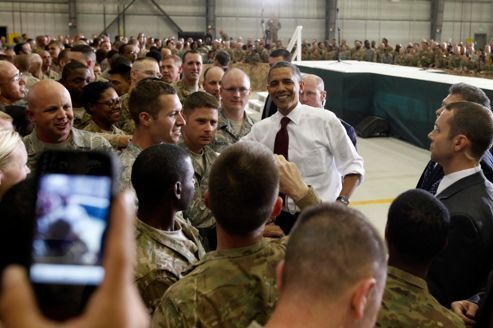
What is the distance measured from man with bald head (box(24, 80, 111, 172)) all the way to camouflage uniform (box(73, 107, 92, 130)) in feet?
3.64

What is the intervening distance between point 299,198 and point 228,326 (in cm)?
101

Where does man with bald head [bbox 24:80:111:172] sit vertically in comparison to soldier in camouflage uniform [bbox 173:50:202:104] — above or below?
below

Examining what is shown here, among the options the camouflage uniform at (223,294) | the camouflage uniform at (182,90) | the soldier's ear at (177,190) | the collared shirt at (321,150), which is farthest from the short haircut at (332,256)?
the camouflage uniform at (182,90)

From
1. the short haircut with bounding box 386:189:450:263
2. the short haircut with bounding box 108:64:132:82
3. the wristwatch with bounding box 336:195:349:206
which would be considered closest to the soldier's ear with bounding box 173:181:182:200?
the short haircut with bounding box 386:189:450:263

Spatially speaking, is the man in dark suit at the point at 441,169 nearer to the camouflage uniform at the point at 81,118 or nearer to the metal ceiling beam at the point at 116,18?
the camouflage uniform at the point at 81,118

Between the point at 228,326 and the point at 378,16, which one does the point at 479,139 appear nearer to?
the point at 228,326

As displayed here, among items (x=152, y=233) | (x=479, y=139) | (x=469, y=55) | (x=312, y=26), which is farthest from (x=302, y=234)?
(x=312, y=26)

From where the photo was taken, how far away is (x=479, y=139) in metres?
2.88

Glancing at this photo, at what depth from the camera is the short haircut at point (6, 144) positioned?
191 cm

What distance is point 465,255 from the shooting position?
8.06ft

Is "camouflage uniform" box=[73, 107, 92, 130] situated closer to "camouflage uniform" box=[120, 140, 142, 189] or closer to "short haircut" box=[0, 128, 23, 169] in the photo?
"camouflage uniform" box=[120, 140, 142, 189]

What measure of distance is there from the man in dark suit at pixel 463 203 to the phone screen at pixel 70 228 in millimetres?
2155

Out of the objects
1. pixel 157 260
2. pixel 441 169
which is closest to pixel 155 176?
pixel 157 260

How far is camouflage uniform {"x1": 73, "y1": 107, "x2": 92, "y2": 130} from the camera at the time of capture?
479 centimetres
